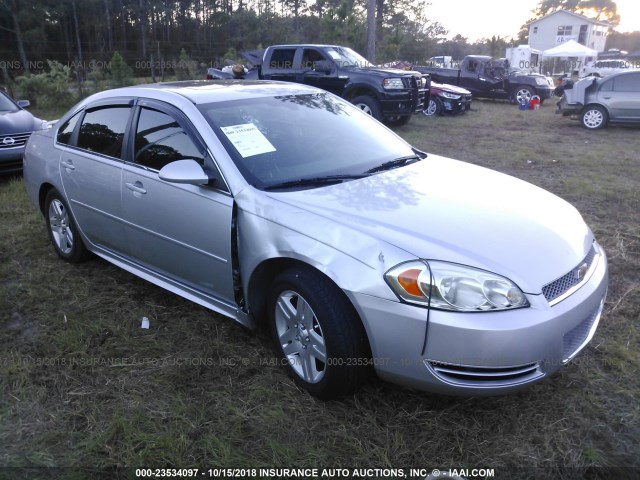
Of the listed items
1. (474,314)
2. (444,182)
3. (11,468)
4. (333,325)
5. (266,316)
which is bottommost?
(11,468)

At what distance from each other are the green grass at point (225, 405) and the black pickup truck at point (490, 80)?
15.2 metres

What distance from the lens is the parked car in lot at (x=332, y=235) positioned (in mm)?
2256

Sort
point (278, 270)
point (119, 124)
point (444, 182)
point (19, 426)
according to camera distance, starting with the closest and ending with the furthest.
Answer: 1. point (19, 426)
2. point (278, 270)
3. point (444, 182)
4. point (119, 124)

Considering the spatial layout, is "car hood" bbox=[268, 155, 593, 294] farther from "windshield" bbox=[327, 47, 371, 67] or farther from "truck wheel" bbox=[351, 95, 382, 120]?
"windshield" bbox=[327, 47, 371, 67]

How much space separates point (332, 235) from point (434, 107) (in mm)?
13231

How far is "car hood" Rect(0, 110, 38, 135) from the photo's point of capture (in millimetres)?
7168

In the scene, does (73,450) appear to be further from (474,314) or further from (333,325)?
(474,314)

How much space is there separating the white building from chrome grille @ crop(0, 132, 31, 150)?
191ft

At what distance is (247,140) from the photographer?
3066 mm

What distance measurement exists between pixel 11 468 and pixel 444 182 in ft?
8.87

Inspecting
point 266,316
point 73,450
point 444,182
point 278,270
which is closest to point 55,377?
point 73,450

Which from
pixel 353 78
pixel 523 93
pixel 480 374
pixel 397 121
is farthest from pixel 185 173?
pixel 523 93

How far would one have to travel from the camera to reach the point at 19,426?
259 cm

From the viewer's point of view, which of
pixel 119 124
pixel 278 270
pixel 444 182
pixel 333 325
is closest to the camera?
pixel 333 325
